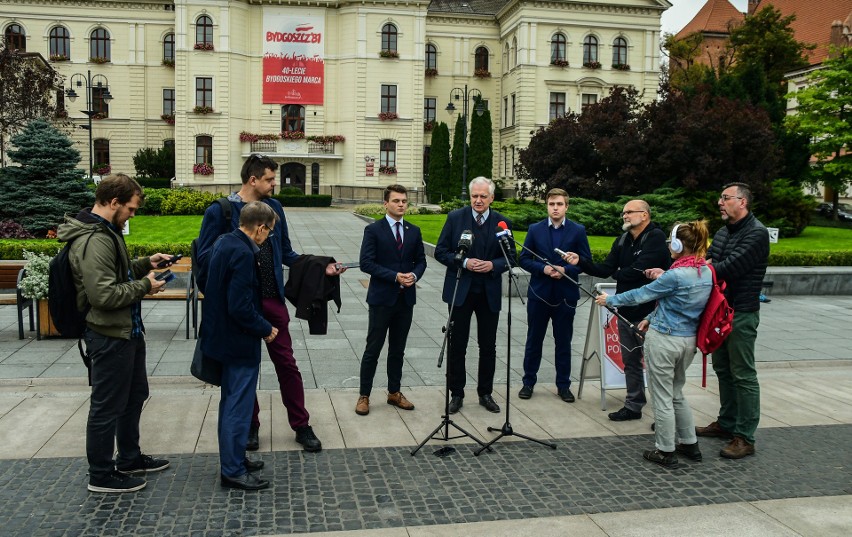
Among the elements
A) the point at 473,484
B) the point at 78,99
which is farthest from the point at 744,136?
the point at 78,99

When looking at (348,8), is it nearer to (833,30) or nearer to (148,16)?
(148,16)

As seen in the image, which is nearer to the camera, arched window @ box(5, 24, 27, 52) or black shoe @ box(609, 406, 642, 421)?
black shoe @ box(609, 406, 642, 421)

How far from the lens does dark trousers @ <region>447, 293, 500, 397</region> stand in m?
7.31

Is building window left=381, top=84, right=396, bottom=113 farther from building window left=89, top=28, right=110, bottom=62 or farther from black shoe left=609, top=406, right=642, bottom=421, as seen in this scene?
black shoe left=609, top=406, right=642, bottom=421

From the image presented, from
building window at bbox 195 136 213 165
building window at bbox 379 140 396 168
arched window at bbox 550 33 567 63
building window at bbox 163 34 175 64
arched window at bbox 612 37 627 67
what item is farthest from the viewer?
arched window at bbox 612 37 627 67

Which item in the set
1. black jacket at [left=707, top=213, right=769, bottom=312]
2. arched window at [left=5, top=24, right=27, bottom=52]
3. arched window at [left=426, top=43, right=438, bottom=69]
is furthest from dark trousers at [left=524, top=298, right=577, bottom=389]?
arched window at [left=5, top=24, right=27, bottom=52]

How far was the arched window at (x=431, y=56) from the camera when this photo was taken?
55156mm

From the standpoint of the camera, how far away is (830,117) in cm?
3800

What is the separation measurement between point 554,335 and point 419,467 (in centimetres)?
248

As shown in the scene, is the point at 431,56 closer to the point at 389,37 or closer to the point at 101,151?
the point at 389,37

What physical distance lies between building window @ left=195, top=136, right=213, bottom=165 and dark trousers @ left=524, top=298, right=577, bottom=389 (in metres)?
44.2

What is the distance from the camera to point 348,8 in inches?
1923

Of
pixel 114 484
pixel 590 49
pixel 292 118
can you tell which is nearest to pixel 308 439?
pixel 114 484

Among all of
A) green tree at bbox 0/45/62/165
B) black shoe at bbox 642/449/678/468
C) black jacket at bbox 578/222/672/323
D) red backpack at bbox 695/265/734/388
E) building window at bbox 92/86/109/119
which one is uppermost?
building window at bbox 92/86/109/119
